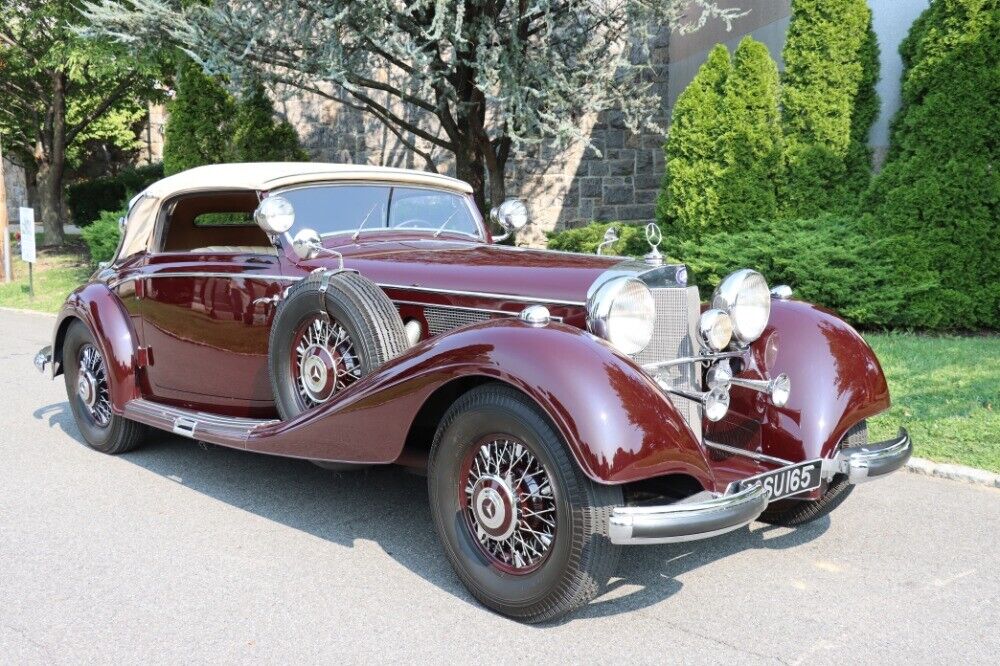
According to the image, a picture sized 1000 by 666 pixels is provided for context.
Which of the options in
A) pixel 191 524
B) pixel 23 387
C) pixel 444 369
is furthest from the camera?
pixel 23 387

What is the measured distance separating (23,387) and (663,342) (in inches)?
239

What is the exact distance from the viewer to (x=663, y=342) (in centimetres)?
374

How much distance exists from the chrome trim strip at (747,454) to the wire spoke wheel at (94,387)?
3.71 meters

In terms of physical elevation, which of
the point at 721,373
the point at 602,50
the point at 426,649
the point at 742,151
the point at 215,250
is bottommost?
the point at 426,649

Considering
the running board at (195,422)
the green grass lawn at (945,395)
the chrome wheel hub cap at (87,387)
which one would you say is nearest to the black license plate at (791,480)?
the green grass lawn at (945,395)

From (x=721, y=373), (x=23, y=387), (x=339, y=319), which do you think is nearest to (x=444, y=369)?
(x=339, y=319)

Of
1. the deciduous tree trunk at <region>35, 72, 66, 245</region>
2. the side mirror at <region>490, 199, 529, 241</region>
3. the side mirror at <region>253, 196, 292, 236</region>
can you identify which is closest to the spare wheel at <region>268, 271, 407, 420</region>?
the side mirror at <region>253, 196, 292, 236</region>

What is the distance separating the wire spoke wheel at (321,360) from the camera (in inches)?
164

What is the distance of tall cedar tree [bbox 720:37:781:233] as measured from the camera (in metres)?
9.52

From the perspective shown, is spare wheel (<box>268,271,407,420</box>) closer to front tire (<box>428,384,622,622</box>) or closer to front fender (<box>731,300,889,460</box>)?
front tire (<box>428,384,622,622</box>)

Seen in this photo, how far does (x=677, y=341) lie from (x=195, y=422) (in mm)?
2487

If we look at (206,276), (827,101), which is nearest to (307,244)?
(206,276)

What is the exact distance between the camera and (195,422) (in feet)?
15.2

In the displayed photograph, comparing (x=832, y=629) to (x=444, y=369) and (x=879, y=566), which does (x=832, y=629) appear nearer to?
(x=879, y=566)
